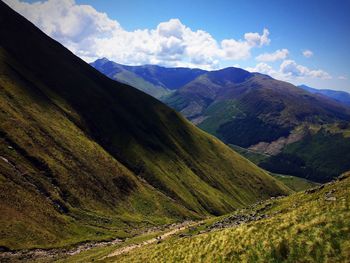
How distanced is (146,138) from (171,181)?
36.9 meters

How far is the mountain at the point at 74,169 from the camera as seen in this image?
96375 mm

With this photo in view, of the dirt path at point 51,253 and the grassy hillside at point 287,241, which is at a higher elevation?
the grassy hillside at point 287,241

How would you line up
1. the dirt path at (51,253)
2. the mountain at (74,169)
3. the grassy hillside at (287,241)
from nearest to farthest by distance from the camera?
the grassy hillside at (287,241) → the dirt path at (51,253) → the mountain at (74,169)

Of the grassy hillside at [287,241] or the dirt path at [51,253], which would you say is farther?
the dirt path at [51,253]

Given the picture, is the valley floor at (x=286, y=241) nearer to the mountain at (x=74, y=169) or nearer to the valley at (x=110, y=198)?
the valley at (x=110, y=198)

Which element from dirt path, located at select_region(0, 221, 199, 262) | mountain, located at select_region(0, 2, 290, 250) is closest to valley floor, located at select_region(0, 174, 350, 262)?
dirt path, located at select_region(0, 221, 199, 262)

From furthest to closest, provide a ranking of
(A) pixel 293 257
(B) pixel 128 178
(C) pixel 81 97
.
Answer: (C) pixel 81 97 → (B) pixel 128 178 → (A) pixel 293 257

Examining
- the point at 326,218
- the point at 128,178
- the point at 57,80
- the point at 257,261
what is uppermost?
the point at 57,80

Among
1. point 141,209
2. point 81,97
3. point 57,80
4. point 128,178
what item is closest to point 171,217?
point 141,209

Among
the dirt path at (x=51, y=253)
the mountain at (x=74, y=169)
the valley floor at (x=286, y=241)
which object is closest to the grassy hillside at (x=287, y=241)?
the valley floor at (x=286, y=241)

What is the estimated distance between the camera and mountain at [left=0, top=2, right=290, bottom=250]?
96375mm

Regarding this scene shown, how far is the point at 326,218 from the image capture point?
28.4 meters

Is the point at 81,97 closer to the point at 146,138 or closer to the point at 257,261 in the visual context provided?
the point at 146,138

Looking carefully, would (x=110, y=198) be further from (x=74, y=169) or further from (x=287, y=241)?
(x=287, y=241)
